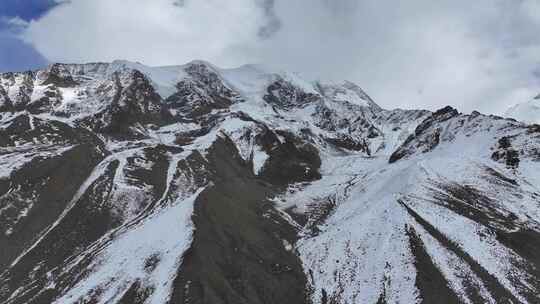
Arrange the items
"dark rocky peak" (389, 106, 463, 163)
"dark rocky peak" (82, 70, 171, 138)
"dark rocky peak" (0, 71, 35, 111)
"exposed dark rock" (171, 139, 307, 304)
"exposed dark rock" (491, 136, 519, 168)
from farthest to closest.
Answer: "dark rocky peak" (0, 71, 35, 111) → "dark rocky peak" (82, 70, 171, 138) → "dark rocky peak" (389, 106, 463, 163) → "exposed dark rock" (491, 136, 519, 168) → "exposed dark rock" (171, 139, 307, 304)

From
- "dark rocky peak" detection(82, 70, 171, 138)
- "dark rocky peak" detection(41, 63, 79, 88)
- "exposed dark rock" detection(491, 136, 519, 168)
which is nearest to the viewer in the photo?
"exposed dark rock" detection(491, 136, 519, 168)

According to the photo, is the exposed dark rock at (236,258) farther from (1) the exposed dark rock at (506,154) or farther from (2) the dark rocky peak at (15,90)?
(2) the dark rocky peak at (15,90)

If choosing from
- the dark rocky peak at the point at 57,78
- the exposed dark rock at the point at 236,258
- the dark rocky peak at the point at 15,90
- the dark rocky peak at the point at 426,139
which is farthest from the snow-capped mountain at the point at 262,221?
the dark rocky peak at the point at 57,78

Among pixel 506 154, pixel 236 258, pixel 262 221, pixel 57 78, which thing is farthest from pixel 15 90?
pixel 506 154

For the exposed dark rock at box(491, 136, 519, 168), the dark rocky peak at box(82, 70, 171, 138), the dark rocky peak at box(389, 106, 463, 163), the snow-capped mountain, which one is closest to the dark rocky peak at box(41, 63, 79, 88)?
the dark rocky peak at box(82, 70, 171, 138)

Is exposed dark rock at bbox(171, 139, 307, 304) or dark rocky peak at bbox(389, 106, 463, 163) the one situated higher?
dark rocky peak at bbox(389, 106, 463, 163)

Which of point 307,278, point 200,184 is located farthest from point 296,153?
point 307,278

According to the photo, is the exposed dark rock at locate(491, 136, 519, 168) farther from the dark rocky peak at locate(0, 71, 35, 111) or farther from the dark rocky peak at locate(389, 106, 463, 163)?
the dark rocky peak at locate(0, 71, 35, 111)

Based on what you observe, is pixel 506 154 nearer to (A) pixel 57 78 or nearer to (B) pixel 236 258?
(B) pixel 236 258

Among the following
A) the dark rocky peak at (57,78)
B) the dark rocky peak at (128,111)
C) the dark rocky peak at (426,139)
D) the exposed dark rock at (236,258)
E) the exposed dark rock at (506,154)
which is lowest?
the exposed dark rock at (236,258)
